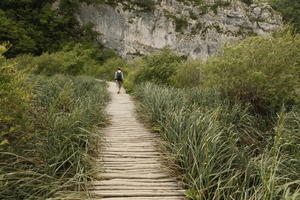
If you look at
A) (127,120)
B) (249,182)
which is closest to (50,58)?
(127,120)

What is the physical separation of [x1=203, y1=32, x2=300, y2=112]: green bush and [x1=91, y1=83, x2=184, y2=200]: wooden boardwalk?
3997 millimetres

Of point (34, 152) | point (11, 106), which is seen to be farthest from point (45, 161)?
point (11, 106)

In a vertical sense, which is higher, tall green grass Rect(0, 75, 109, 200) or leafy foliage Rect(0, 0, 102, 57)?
leafy foliage Rect(0, 0, 102, 57)

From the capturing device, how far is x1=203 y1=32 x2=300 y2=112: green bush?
720cm

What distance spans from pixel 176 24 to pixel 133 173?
5488cm

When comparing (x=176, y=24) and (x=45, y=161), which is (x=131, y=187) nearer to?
(x=45, y=161)

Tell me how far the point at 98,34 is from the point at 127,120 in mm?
43263

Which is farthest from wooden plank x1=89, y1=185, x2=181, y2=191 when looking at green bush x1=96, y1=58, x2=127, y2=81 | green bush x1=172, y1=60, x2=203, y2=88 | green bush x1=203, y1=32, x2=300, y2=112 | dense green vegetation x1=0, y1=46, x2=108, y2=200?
green bush x1=96, y1=58, x2=127, y2=81

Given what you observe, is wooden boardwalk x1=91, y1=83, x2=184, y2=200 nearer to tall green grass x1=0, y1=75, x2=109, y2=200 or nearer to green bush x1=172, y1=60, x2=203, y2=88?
tall green grass x1=0, y1=75, x2=109, y2=200

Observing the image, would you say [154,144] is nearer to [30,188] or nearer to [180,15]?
[30,188]

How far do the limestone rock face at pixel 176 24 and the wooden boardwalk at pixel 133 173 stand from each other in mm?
42337

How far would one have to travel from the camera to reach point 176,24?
5428 cm

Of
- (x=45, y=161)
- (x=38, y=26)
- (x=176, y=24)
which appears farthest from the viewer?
(x=176, y=24)

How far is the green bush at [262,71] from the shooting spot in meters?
7.20
